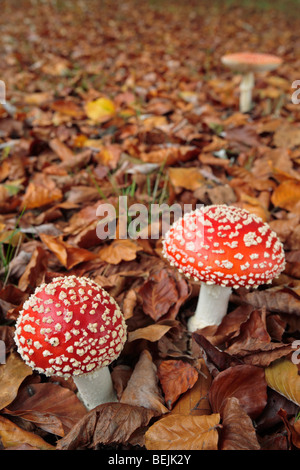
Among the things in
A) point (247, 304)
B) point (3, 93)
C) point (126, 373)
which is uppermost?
point (3, 93)

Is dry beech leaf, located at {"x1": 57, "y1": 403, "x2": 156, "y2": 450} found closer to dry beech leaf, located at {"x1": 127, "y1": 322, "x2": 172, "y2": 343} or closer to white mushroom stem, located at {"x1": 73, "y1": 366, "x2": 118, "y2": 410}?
white mushroom stem, located at {"x1": 73, "y1": 366, "x2": 118, "y2": 410}

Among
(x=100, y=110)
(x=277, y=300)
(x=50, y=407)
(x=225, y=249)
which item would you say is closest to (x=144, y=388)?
(x=50, y=407)

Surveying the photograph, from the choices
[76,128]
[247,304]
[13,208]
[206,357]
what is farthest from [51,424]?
[76,128]

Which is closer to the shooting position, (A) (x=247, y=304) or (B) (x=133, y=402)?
(B) (x=133, y=402)

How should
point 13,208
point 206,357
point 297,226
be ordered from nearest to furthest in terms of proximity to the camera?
point 206,357
point 297,226
point 13,208

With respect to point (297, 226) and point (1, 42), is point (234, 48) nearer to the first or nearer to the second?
point (1, 42)

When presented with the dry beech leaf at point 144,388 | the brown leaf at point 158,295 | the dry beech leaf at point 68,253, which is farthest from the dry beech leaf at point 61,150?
the dry beech leaf at point 144,388

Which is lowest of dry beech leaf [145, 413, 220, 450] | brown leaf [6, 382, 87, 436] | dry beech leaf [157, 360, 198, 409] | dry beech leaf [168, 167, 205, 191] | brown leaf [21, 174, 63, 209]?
brown leaf [6, 382, 87, 436]

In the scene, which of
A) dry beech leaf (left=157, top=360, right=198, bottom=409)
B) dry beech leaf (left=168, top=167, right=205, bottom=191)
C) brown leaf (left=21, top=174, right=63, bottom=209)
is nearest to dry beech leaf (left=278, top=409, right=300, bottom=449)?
dry beech leaf (left=157, top=360, right=198, bottom=409)

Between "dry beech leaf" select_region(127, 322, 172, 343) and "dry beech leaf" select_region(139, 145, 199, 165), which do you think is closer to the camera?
"dry beech leaf" select_region(127, 322, 172, 343)
